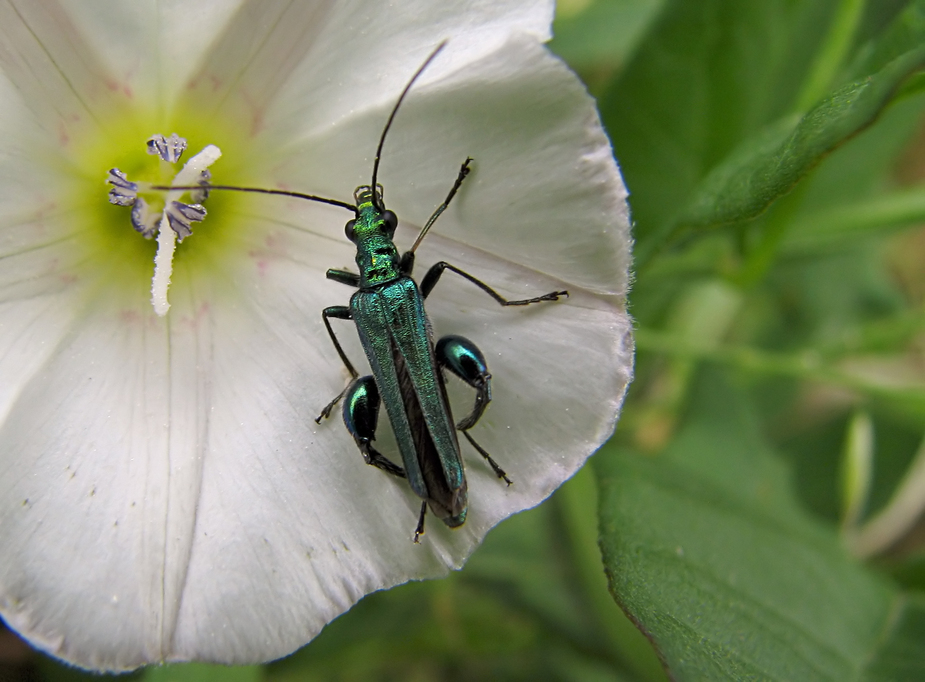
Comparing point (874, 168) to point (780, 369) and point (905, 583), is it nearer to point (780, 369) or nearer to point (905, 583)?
point (780, 369)

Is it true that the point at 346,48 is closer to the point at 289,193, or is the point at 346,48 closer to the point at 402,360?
the point at 289,193

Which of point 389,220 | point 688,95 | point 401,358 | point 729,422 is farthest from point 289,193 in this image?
point 729,422

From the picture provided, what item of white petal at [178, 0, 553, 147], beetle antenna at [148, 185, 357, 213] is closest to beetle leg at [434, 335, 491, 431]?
beetle antenna at [148, 185, 357, 213]

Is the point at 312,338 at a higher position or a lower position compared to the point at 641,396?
higher

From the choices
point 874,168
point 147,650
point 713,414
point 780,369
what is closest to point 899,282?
point 874,168

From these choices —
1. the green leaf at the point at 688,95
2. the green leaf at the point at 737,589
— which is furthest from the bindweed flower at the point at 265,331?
the green leaf at the point at 688,95

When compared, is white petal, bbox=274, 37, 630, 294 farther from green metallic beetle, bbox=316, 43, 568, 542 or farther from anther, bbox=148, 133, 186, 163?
anther, bbox=148, 133, 186, 163

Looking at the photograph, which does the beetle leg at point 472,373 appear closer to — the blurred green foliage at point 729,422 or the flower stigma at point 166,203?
the blurred green foliage at point 729,422
